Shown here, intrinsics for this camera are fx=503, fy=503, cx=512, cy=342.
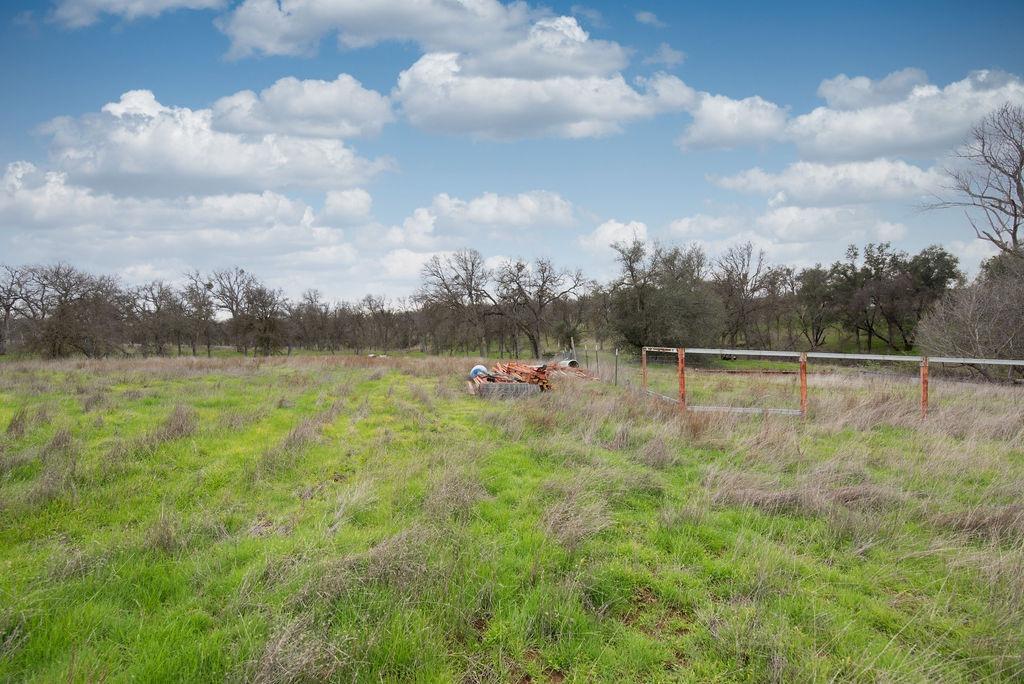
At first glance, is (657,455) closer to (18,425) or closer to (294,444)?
(294,444)

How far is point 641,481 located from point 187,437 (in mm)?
7553

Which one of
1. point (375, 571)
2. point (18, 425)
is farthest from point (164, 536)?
point (18, 425)

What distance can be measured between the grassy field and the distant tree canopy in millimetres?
28503

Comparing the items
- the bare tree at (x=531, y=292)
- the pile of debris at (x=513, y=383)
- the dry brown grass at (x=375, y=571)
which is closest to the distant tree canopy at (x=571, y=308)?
the bare tree at (x=531, y=292)

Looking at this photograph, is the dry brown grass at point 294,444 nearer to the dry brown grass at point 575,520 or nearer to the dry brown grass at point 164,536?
the dry brown grass at point 164,536

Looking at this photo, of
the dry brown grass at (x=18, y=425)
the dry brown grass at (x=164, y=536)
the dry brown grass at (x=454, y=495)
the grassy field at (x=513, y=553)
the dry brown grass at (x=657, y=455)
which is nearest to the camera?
the grassy field at (x=513, y=553)

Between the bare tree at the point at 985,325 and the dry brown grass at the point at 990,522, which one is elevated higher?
the bare tree at the point at 985,325

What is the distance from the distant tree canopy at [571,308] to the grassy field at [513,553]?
2850 cm

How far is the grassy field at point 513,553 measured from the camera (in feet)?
10.4

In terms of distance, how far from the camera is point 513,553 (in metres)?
4.43

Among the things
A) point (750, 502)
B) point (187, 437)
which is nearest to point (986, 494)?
point (750, 502)

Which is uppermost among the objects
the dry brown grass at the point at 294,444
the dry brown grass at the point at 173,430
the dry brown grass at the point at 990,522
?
the dry brown grass at the point at 173,430

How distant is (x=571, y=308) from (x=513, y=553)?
4570 cm

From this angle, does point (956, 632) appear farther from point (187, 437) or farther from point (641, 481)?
point (187, 437)
